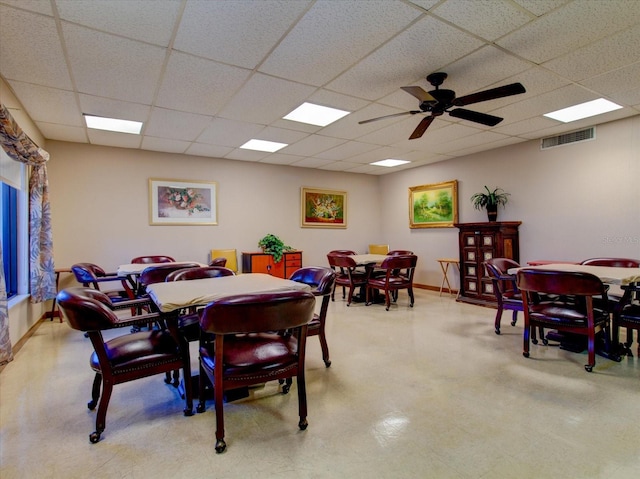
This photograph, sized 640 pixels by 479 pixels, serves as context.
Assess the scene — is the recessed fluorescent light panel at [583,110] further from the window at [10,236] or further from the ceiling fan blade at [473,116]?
the window at [10,236]

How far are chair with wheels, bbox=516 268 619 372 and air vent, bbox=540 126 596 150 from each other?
115 inches

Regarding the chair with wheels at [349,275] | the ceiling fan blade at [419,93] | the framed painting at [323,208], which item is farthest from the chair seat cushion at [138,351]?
the framed painting at [323,208]

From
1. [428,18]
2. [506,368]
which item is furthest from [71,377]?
[428,18]

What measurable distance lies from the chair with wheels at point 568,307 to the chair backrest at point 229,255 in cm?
484

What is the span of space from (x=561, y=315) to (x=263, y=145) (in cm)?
470

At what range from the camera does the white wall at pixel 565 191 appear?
454 centimetres

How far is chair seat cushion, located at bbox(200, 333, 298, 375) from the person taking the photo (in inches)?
76.4

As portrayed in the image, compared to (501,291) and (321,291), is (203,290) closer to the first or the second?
(321,291)

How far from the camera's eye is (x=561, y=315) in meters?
3.02

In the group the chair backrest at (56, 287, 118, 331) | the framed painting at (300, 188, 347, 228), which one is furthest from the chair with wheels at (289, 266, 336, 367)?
the framed painting at (300, 188, 347, 228)

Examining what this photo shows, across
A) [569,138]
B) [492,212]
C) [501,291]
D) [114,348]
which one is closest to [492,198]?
[492,212]

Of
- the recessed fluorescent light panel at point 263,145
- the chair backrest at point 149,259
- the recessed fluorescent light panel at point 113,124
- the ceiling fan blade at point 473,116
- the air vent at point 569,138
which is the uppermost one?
the recessed fluorescent light panel at point 113,124

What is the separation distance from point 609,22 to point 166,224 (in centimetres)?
617

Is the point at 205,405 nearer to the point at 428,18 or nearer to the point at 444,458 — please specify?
the point at 444,458
